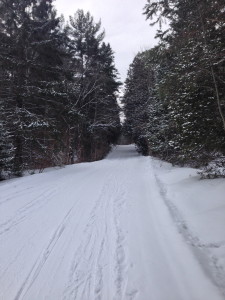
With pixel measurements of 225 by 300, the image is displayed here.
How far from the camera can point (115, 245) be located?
13.2 feet

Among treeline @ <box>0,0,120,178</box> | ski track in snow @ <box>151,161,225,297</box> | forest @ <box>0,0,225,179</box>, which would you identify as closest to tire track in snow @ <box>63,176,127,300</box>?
ski track in snow @ <box>151,161,225,297</box>

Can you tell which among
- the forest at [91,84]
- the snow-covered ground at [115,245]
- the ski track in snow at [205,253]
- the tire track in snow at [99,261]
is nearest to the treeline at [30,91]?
the forest at [91,84]

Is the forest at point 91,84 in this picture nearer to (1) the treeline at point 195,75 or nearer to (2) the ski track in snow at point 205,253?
(1) the treeline at point 195,75

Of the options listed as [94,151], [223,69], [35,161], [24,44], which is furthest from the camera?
[94,151]

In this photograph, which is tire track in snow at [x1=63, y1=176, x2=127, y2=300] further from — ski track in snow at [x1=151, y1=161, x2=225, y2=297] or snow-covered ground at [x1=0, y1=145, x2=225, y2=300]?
ski track in snow at [x1=151, y1=161, x2=225, y2=297]

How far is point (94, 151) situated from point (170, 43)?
59.3 feet

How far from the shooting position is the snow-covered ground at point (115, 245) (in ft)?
9.70

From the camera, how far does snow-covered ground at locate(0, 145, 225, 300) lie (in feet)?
9.70

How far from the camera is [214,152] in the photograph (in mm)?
7875

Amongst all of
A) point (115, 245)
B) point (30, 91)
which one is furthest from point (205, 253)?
point (30, 91)

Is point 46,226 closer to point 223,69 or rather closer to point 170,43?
point 223,69

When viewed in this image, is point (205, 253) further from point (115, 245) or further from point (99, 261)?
point (99, 261)

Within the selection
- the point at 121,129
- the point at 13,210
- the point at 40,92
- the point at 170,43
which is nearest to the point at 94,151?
the point at 121,129

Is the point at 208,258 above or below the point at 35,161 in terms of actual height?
below
